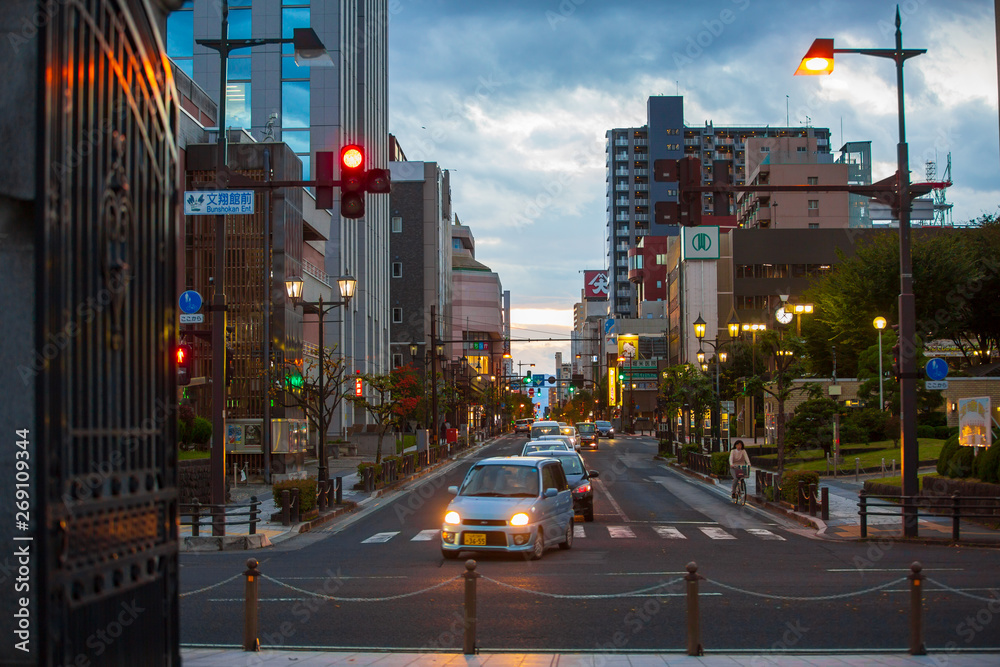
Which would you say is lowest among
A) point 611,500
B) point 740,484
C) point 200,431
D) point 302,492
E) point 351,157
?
point 611,500

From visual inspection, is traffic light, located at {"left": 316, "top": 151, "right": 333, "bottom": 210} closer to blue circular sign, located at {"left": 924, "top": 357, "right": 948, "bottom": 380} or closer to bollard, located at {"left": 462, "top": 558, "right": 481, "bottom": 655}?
bollard, located at {"left": 462, "top": 558, "right": 481, "bottom": 655}

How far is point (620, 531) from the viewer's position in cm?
2288

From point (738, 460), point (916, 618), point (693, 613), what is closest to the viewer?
point (693, 613)

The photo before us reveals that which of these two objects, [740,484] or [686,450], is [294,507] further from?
[686,450]

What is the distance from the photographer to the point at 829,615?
11758mm

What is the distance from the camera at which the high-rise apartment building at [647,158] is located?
165500 millimetres

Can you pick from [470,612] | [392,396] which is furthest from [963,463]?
[392,396]

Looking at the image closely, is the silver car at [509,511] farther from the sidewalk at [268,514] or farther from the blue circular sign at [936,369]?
the blue circular sign at [936,369]

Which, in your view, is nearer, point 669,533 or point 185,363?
point 669,533

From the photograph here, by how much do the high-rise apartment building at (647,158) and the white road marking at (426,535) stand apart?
A: 5522 inches

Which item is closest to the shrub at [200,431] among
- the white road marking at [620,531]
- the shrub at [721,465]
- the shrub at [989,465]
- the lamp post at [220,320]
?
the lamp post at [220,320]

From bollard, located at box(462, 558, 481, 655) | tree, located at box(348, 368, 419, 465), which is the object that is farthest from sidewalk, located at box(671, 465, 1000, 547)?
tree, located at box(348, 368, 419, 465)

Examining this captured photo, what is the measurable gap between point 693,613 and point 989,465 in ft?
56.6

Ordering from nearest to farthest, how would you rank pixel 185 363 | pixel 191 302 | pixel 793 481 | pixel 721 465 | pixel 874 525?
pixel 191 302, pixel 874 525, pixel 185 363, pixel 793 481, pixel 721 465
